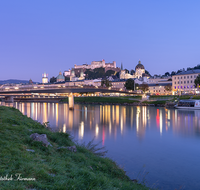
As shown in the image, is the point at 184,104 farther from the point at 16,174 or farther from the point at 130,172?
the point at 16,174

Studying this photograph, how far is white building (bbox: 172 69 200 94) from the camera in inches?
3883

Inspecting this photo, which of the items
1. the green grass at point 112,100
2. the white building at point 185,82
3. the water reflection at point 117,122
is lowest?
the water reflection at point 117,122

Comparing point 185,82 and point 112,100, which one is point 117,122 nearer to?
point 112,100

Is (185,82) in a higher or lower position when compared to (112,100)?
higher

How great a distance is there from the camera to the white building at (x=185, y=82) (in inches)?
3883

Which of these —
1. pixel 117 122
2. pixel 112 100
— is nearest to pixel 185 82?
pixel 112 100

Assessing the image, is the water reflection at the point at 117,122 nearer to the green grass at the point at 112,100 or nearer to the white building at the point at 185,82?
the green grass at the point at 112,100

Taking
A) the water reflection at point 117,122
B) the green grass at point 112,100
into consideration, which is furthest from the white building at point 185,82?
the water reflection at point 117,122

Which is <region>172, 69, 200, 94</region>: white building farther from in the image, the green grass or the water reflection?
the water reflection

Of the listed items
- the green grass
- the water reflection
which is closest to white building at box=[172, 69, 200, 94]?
the green grass

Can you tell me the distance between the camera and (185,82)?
337 feet

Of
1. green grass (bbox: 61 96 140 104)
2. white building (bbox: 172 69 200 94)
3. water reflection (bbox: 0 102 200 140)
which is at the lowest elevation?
water reflection (bbox: 0 102 200 140)

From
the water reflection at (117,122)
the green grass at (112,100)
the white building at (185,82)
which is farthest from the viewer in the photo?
the white building at (185,82)

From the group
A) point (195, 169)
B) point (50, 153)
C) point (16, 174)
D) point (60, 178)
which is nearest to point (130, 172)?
point (195, 169)
